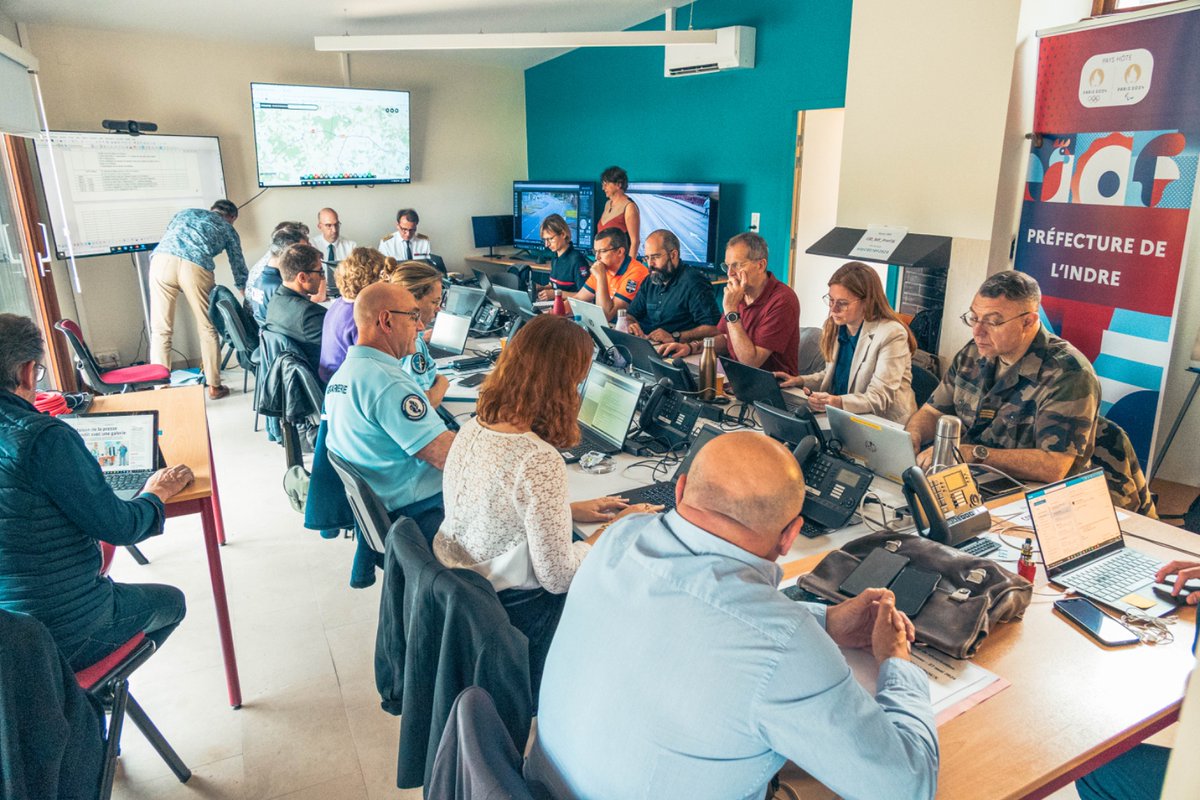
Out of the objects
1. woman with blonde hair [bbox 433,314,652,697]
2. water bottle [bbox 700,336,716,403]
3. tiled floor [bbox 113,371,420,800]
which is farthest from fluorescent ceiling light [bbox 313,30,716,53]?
woman with blonde hair [bbox 433,314,652,697]

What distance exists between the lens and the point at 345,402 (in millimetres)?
2549

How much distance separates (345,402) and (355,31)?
5.68 meters

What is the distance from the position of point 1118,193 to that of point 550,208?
5.62 meters

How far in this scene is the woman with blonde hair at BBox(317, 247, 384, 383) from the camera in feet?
12.0

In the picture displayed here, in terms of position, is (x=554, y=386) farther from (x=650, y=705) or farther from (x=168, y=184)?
(x=168, y=184)

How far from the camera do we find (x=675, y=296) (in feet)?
14.4

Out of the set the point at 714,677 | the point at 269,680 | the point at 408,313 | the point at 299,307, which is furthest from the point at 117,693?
the point at 299,307

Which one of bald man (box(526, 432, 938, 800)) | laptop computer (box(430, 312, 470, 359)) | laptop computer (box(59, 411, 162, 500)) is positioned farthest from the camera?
laptop computer (box(430, 312, 470, 359))

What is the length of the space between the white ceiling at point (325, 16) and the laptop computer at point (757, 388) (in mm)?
4204

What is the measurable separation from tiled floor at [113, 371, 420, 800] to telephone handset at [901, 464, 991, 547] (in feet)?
5.45

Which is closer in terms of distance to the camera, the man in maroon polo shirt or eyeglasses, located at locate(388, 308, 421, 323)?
eyeglasses, located at locate(388, 308, 421, 323)

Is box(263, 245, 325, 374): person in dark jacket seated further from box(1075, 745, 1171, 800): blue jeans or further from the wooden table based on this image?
box(1075, 745, 1171, 800): blue jeans

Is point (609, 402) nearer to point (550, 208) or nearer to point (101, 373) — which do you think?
point (101, 373)

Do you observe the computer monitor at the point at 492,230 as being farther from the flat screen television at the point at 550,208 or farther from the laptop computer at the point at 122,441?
the laptop computer at the point at 122,441
